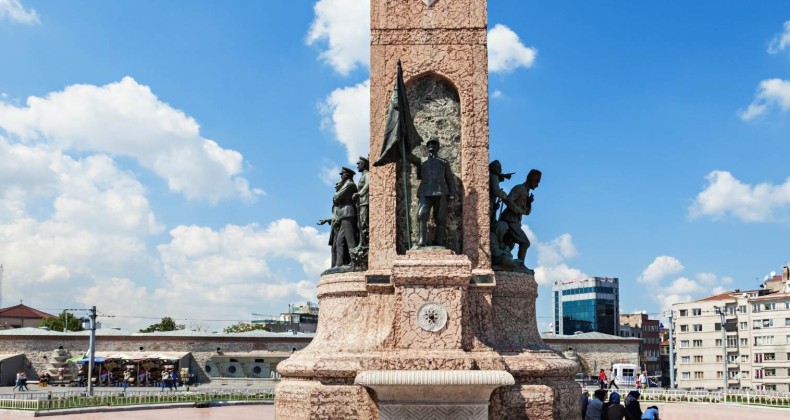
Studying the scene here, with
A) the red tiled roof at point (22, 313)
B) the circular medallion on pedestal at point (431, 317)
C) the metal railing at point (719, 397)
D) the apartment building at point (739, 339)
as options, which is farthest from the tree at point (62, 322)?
the circular medallion on pedestal at point (431, 317)

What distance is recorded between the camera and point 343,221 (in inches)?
685

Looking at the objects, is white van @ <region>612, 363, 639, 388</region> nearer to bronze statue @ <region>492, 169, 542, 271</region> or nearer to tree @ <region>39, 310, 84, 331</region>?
bronze statue @ <region>492, 169, 542, 271</region>

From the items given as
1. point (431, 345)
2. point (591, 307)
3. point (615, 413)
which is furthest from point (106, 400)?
point (591, 307)

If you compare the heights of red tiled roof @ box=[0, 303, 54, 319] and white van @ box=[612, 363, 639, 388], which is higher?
red tiled roof @ box=[0, 303, 54, 319]

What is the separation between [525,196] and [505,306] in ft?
8.29

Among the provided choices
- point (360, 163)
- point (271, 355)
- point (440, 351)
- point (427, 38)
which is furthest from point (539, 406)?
point (271, 355)

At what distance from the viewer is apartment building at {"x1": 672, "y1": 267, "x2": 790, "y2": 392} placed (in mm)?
74125

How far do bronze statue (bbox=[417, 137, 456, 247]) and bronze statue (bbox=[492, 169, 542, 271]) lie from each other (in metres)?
1.43

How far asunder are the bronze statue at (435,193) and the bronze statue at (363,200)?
1.60 m

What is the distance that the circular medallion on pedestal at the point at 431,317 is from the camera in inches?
554

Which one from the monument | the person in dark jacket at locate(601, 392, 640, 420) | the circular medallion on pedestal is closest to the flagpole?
the monument

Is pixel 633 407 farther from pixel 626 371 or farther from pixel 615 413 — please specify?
pixel 626 371

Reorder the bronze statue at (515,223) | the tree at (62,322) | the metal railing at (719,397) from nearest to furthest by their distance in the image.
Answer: the bronze statue at (515,223)
the metal railing at (719,397)
the tree at (62,322)

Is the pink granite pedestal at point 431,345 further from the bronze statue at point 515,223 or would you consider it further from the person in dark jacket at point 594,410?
the bronze statue at point 515,223
